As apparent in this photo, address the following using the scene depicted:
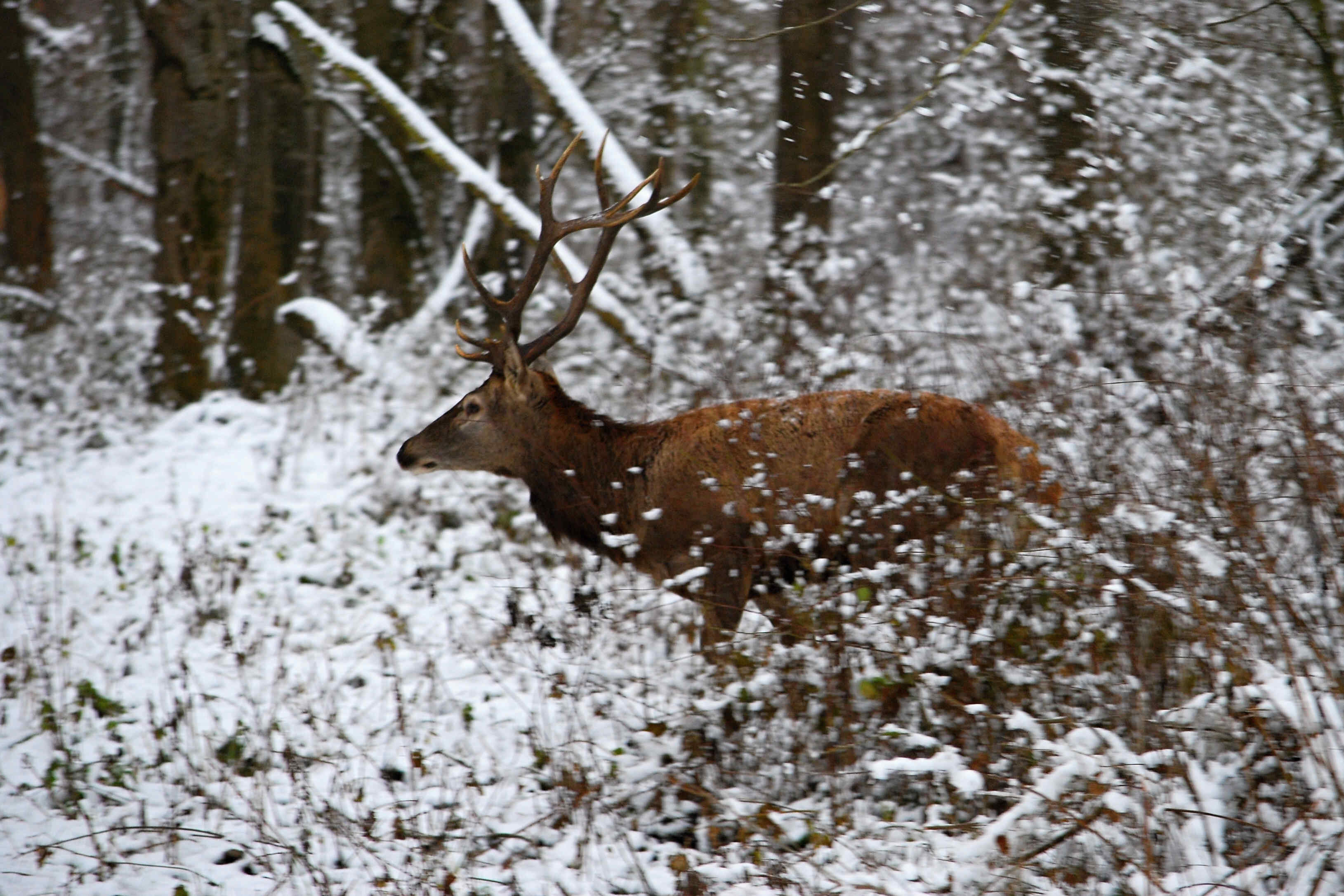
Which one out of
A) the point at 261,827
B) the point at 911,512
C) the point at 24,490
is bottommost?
the point at 24,490

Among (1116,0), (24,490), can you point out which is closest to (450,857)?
(1116,0)

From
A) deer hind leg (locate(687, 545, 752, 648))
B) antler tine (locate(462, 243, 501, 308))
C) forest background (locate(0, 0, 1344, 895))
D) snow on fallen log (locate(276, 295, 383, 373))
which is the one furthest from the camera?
snow on fallen log (locate(276, 295, 383, 373))

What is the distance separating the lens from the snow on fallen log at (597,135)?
8.72 m

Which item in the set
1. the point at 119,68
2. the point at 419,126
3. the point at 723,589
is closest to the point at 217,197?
the point at 419,126

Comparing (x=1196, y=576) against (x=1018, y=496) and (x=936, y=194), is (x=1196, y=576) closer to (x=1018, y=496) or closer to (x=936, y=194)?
(x=1018, y=496)

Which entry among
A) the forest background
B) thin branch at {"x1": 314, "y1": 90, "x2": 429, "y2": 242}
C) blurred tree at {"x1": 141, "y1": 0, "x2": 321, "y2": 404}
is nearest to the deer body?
the forest background

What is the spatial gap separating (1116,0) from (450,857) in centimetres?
644

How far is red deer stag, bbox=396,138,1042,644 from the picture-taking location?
5004 millimetres

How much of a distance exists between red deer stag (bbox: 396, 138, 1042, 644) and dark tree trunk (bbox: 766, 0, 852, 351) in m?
2.72

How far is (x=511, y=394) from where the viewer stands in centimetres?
599

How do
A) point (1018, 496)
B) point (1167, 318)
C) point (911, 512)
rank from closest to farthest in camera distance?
point (1018, 496)
point (911, 512)
point (1167, 318)

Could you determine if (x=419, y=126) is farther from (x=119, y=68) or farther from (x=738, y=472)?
(x=119, y=68)

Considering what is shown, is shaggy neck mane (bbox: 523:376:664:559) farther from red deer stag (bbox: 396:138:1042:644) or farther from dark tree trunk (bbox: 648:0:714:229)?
dark tree trunk (bbox: 648:0:714:229)

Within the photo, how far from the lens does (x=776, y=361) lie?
7.03m
